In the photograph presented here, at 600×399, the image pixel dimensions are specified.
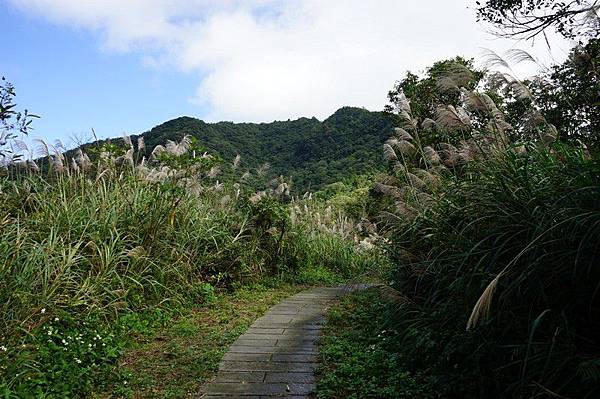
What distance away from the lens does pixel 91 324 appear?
438cm

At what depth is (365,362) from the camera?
391 centimetres

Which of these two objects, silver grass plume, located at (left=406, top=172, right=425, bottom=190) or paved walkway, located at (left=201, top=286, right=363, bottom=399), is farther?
silver grass plume, located at (left=406, top=172, right=425, bottom=190)

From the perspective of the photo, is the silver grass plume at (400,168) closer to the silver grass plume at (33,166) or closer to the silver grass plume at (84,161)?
the silver grass plume at (84,161)

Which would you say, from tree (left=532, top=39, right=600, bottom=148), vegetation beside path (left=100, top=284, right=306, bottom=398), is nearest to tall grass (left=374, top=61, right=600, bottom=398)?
Answer: tree (left=532, top=39, right=600, bottom=148)

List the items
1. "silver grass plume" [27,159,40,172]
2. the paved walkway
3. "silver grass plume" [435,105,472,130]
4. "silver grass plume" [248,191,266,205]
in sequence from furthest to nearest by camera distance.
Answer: "silver grass plume" [248,191,266,205], "silver grass plume" [27,159,40,172], "silver grass plume" [435,105,472,130], the paved walkway

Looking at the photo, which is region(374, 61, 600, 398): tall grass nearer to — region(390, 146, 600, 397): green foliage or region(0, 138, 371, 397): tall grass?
region(390, 146, 600, 397): green foliage

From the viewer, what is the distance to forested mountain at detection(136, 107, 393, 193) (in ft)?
68.0

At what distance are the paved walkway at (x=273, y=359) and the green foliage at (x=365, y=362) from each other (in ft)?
0.46

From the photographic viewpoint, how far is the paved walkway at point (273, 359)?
3.49 m

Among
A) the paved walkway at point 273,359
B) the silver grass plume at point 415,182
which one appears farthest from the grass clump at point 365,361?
the silver grass plume at point 415,182

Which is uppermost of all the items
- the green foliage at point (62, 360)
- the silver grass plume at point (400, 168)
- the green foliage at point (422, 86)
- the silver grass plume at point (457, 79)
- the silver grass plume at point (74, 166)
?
the green foliage at point (422, 86)

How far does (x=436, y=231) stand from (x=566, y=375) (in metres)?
1.81

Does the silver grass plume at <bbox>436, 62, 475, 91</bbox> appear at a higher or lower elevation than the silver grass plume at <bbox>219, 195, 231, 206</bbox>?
higher

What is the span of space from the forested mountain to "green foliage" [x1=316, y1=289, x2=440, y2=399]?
44.9 ft
